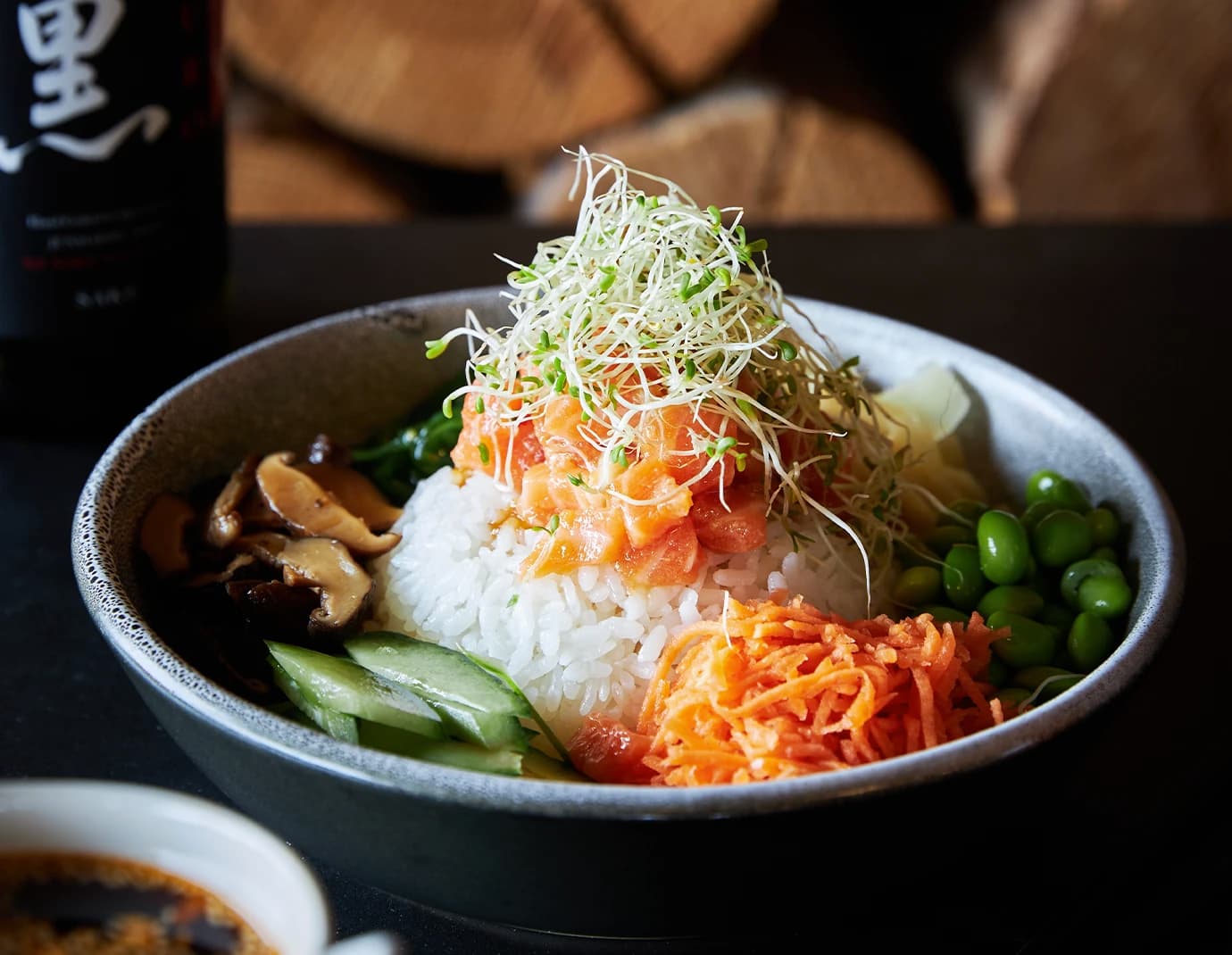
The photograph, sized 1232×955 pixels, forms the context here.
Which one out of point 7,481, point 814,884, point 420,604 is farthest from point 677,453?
point 7,481


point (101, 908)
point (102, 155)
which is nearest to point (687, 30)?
point (102, 155)

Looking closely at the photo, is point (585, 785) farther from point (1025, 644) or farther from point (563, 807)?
point (1025, 644)

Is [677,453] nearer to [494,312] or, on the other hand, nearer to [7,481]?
[494,312]

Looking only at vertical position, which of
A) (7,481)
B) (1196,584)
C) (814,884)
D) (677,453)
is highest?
(677,453)

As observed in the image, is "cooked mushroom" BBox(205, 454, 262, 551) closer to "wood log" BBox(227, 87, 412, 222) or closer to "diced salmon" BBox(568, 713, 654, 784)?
"diced salmon" BBox(568, 713, 654, 784)

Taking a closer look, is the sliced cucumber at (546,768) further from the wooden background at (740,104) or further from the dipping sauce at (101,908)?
the wooden background at (740,104)
